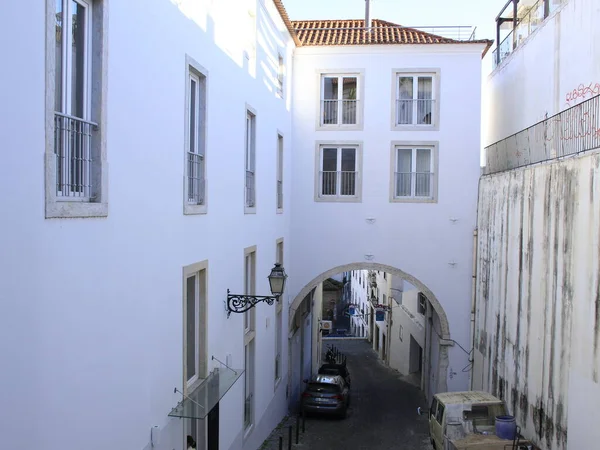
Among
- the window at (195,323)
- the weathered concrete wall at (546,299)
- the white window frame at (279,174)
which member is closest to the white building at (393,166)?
the weathered concrete wall at (546,299)

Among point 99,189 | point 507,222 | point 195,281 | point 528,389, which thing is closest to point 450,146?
point 507,222

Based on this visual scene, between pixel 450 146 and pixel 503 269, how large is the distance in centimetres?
442

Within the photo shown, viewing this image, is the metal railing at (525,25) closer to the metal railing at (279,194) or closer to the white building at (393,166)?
the white building at (393,166)

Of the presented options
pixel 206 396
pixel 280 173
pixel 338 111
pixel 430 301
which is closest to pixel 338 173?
pixel 338 111

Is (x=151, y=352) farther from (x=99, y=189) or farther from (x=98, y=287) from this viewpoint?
(x=99, y=189)

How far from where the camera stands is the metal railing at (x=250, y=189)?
12406 millimetres

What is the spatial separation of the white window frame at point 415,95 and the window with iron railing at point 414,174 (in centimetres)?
62

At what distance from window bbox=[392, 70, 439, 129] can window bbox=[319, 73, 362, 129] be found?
3.66 feet

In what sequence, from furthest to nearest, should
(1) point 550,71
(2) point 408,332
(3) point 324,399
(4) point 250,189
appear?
(2) point 408,332
(3) point 324,399
(1) point 550,71
(4) point 250,189

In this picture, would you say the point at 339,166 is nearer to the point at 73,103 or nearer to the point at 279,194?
the point at 279,194

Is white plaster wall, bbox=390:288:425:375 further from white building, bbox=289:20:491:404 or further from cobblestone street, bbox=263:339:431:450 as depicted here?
white building, bbox=289:20:491:404

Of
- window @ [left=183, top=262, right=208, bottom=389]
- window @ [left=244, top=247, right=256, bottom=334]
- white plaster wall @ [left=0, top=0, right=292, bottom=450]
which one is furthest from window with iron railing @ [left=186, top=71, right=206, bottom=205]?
window @ [left=244, top=247, right=256, bottom=334]

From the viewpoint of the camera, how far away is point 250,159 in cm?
1270

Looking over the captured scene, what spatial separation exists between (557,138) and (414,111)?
5.60 meters
